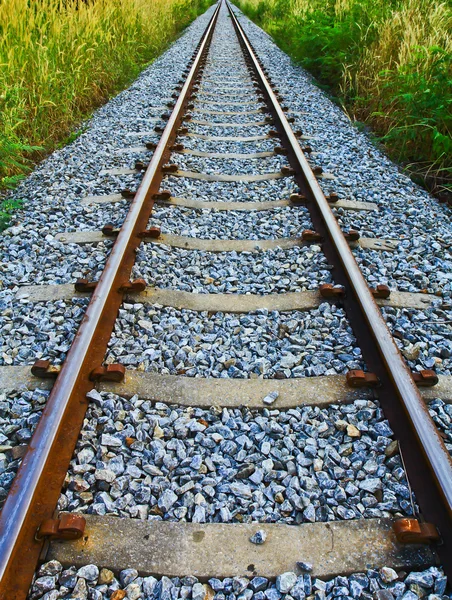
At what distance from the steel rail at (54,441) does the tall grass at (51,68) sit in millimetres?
2292

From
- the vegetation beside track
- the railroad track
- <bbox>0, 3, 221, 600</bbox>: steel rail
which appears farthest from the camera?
the vegetation beside track

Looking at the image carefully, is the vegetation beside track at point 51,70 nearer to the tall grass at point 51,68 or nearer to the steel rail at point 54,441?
the tall grass at point 51,68

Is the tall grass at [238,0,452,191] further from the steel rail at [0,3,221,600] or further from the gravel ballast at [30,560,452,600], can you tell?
the gravel ballast at [30,560,452,600]

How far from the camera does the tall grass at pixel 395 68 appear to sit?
4.89m

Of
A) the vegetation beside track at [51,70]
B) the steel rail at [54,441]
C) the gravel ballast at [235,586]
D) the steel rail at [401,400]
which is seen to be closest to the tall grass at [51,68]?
the vegetation beside track at [51,70]

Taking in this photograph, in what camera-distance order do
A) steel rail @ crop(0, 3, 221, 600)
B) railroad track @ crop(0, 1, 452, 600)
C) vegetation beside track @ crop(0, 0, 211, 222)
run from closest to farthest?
steel rail @ crop(0, 3, 221, 600) < railroad track @ crop(0, 1, 452, 600) < vegetation beside track @ crop(0, 0, 211, 222)

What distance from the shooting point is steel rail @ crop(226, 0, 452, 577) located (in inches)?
65.4

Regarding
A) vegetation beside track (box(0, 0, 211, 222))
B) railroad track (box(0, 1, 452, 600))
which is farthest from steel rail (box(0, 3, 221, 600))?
vegetation beside track (box(0, 0, 211, 222))

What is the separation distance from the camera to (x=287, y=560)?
161 cm

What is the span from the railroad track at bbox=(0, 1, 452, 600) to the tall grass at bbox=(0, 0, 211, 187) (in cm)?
200

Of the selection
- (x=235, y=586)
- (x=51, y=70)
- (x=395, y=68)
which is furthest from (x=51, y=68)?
(x=235, y=586)

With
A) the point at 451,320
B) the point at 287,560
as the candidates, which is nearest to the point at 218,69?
the point at 451,320

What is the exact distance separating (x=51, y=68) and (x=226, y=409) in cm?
498

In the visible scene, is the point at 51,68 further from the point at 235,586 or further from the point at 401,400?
the point at 235,586
